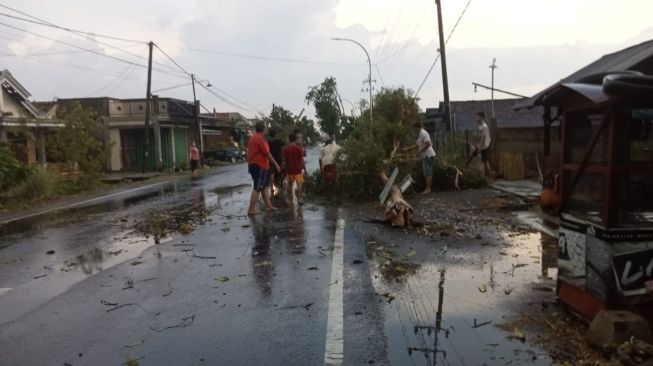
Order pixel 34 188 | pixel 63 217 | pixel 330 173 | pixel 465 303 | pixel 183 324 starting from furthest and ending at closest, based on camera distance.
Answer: pixel 34 188 < pixel 330 173 < pixel 63 217 < pixel 465 303 < pixel 183 324

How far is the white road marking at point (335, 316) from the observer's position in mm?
4220

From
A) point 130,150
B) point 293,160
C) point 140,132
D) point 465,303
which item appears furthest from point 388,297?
point 130,150

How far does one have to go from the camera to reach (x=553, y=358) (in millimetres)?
4012

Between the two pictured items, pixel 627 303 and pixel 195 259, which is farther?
pixel 195 259

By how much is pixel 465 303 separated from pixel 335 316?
4.50 ft

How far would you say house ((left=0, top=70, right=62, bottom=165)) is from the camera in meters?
24.7

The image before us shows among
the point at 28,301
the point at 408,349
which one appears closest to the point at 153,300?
the point at 28,301

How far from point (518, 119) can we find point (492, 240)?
31375 millimetres

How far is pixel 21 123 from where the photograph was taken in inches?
963

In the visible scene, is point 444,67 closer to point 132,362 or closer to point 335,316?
point 335,316

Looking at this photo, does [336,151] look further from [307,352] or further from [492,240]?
[307,352]

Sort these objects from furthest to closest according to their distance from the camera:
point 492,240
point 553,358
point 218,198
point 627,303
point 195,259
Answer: point 218,198 < point 492,240 < point 195,259 < point 627,303 < point 553,358

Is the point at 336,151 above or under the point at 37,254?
above

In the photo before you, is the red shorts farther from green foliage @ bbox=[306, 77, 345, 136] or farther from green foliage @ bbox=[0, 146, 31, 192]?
green foliage @ bbox=[306, 77, 345, 136]
